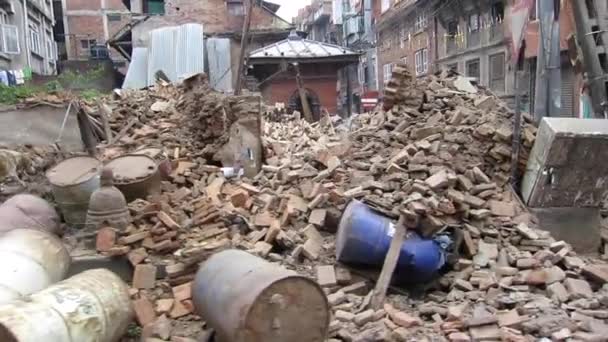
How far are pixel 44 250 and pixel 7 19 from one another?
65.2 feet

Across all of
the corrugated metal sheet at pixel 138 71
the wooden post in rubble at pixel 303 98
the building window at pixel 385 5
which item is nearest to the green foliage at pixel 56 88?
the corrugated metal sheet at pixel 138 71

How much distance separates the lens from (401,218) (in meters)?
6.29

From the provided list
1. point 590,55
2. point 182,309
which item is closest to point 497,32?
point 590,55

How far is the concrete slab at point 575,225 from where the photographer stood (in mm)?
Result: 7191

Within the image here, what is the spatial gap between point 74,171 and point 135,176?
2.65 ft

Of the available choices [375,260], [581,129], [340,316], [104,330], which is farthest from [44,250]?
[581,129]

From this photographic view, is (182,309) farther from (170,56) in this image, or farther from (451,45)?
(451,45)

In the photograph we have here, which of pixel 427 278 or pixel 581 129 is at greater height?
pixel 581 129

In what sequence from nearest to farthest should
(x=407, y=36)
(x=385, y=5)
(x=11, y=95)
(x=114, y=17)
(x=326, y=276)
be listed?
(x=326, y=276), (x=11, y=95), (x=407, y=36), (x=385, y=5), (x=114, y=17)

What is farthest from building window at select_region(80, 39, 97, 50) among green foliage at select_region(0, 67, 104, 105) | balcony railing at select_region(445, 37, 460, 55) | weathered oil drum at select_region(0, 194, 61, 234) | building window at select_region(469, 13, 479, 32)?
weathered oil drum at select_region(0, 194, 61, 234)

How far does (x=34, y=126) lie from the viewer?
10125 millimetres

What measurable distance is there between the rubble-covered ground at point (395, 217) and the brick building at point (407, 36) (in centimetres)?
1719

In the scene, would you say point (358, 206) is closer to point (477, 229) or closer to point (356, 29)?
point (477, 229)

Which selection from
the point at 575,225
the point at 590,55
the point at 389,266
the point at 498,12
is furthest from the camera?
the point at 498,12
